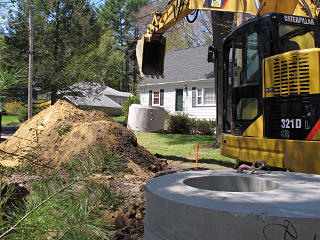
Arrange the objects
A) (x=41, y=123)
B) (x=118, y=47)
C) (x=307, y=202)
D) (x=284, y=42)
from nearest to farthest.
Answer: (x=307, y=202)
(x=284, y=42)
(x=41, y=123)
(x=118, y=47)

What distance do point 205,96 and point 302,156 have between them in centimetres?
1822

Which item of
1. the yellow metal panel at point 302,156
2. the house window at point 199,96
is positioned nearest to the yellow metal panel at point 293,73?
the yellow metal panel at point 302,156

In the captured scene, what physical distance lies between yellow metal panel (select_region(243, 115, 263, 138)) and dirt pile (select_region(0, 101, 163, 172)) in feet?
10.8

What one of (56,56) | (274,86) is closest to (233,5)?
(274,86)

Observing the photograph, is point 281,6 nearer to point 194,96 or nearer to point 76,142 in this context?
point 76,142

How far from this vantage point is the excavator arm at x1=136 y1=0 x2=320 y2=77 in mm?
7128

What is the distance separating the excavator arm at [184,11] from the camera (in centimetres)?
713

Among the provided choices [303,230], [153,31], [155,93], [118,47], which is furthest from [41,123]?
[118,47]

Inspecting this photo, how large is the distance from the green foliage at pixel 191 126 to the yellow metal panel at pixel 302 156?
48.3 feet

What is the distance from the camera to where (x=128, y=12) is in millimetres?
54406

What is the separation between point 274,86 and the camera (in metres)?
5.41

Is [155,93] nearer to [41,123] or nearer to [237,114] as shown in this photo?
[41,123]

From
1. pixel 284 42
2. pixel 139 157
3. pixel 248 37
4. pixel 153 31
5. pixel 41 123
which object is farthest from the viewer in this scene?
pixel 41 123

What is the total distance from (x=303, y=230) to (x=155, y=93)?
25.6 meters
